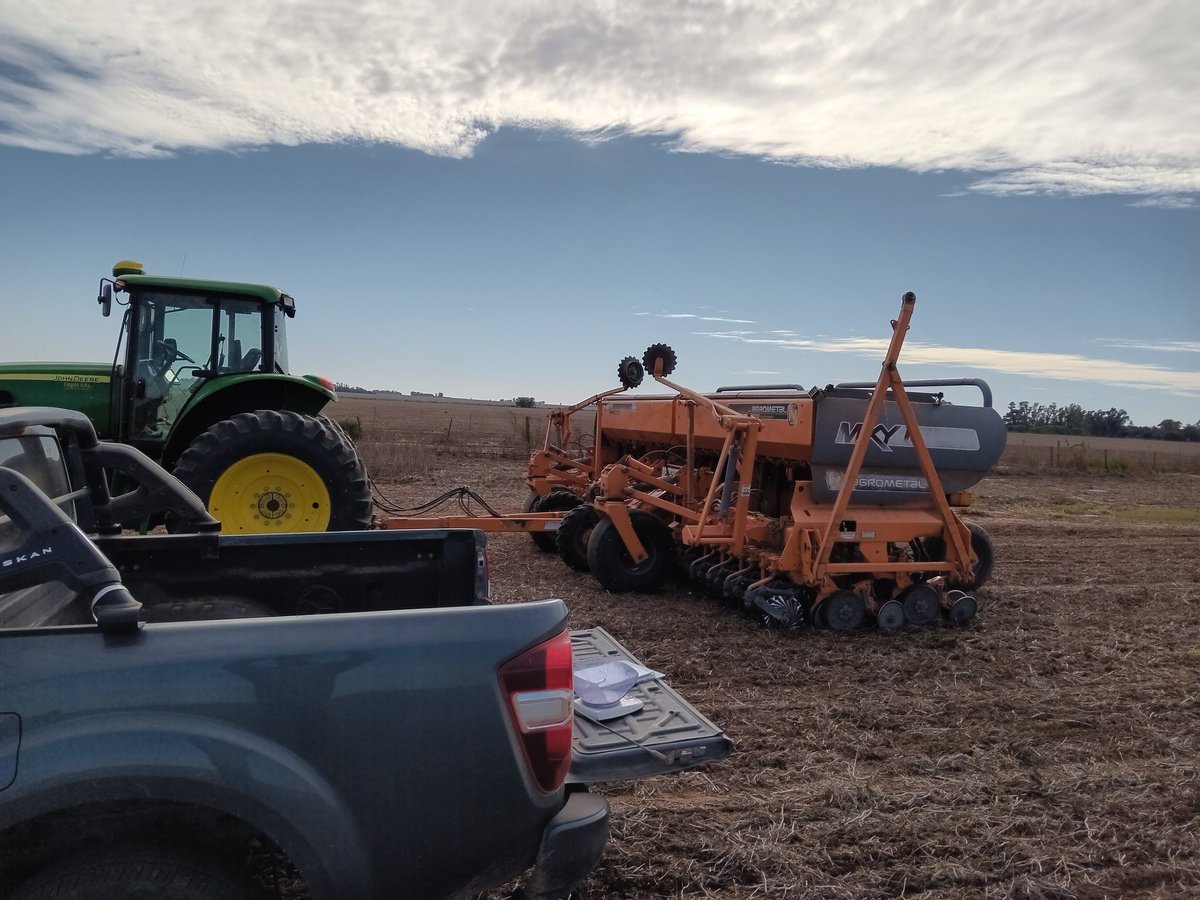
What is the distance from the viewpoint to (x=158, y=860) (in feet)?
6.14

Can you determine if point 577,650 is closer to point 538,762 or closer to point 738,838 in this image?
point 738,838

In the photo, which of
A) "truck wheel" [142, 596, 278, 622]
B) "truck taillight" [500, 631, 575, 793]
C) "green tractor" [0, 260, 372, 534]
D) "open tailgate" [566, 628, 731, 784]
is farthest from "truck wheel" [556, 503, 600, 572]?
"truck taillight" [500, 631, 575, 793]

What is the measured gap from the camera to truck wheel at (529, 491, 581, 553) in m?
9.29

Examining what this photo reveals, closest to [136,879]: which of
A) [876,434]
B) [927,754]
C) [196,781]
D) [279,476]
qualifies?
[196,781]

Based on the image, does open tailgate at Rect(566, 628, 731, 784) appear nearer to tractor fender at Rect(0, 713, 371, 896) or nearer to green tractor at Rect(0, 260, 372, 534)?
tractor fender at Rect(0, 713, 371, 896)

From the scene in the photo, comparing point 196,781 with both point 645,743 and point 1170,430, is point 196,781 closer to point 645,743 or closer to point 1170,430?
point 645,743

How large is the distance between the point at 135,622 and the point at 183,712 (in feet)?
0.72

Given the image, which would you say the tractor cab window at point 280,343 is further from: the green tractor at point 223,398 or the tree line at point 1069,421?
the tree line at point 1069,421

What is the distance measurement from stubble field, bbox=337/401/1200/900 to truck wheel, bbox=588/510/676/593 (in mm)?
159

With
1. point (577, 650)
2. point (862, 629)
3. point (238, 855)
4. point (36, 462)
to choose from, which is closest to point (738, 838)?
point (577, 650)

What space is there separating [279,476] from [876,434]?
177 inches

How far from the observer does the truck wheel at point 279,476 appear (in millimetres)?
6332

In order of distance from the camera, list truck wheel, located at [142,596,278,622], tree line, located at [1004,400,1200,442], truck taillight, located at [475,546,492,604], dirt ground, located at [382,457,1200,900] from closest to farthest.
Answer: truck taillight, located at [475,546,492,604], truck wheel, located at [142,596,278,622], dirt ground, located at [382,457,1200,900], tree line, located at [1004,400,1200,442]

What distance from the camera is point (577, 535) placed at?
8.16 m
